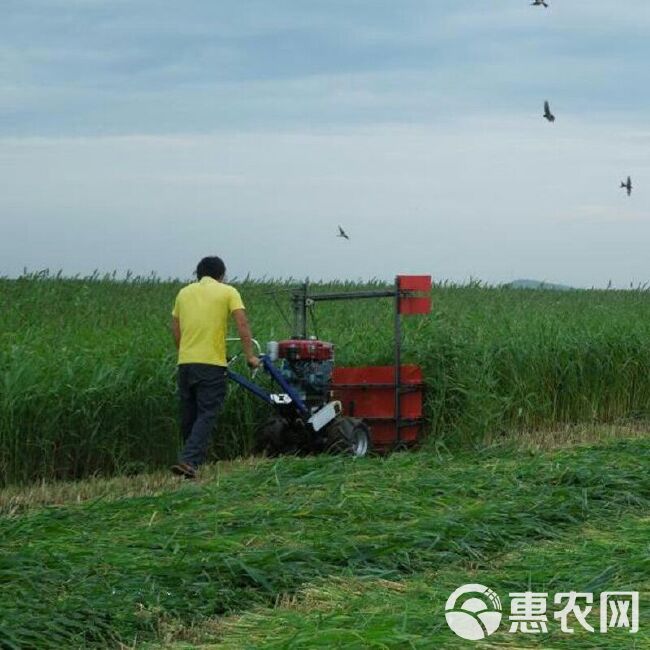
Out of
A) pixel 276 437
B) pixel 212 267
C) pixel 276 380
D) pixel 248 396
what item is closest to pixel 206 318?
pixel 212 267

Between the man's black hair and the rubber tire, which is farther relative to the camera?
the rubber tire

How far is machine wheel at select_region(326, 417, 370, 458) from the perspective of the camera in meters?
10.6

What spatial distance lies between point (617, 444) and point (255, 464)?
3.07 m

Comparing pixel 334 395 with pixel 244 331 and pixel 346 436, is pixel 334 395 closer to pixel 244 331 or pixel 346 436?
pixel 346 436

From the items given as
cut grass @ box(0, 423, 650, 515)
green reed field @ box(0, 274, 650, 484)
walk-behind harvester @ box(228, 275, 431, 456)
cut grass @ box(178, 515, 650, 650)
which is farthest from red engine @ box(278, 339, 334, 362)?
cut grass @ box(178, 515, 650, 650)

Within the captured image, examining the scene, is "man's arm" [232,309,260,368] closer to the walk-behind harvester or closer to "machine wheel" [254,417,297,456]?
the walk-behind harvester

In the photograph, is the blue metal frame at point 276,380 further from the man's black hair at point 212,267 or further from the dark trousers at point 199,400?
the man's black hair at point 212,267

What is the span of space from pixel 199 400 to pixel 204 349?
0.38 m

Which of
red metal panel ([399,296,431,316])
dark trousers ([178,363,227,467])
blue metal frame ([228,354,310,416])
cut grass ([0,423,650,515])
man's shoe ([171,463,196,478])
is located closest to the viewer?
cut grass ([0,423,650,515])

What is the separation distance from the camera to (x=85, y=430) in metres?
10.4

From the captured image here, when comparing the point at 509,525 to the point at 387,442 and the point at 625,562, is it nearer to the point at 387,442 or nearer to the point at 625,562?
the point at 625,562

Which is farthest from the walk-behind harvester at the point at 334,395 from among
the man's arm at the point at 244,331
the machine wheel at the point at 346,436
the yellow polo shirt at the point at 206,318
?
the yellow polo shirt at the point at 206,318

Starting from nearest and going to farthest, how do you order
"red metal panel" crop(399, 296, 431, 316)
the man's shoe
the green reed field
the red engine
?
1. the man's shoe
2. the green reed field
3. the red engine
4. "red metal panel" crop(399, 296, 431, 316)

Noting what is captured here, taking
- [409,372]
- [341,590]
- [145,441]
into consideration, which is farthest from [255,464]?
[341,590]
